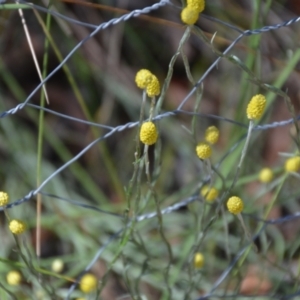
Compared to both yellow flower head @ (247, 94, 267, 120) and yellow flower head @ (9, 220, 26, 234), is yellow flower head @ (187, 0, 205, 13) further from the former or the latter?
yellow flower head @ (9, 220, 26, 234)

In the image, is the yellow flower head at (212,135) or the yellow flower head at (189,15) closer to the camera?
the yellow flower head at (189,15)

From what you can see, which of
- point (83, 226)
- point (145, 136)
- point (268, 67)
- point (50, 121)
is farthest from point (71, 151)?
point (145, 136)

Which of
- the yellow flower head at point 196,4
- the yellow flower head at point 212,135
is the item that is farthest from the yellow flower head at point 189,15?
the yellow flower head at point 212,135

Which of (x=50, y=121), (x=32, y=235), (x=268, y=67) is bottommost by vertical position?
(x=32, y=235)

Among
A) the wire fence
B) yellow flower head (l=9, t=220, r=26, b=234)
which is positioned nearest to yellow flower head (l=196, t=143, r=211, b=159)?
the wire fence

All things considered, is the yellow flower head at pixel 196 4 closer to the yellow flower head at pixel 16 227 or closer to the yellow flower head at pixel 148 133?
the yellow flower head at pixel 148 133

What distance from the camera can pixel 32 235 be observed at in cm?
77

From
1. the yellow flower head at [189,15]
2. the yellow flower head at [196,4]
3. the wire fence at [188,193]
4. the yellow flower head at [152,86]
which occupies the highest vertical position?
the yellow flower head at [196,4]

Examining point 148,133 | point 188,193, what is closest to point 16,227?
point 148,133

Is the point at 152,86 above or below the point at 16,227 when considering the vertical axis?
above

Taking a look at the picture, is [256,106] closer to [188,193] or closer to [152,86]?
[152,86]

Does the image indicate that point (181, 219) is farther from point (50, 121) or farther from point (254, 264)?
point (50, 121)

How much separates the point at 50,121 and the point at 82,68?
0.11 m

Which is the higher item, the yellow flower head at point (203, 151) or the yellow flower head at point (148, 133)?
the yellow flower head at point (148, 133)
